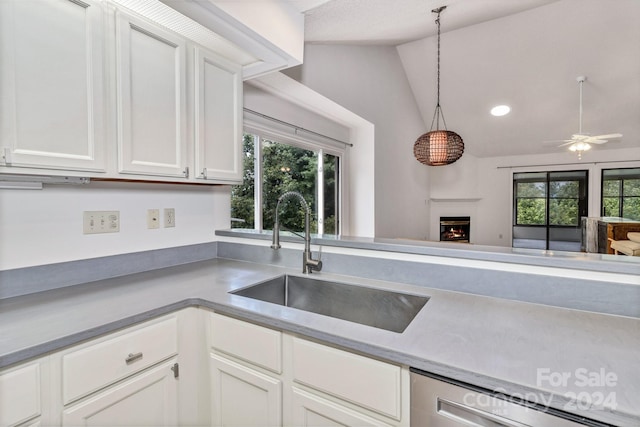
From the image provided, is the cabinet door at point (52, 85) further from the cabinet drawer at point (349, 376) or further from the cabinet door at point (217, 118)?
the cabinet drawer at point (349, 376)

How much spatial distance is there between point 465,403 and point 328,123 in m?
3.34

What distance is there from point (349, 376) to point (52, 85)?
140cm

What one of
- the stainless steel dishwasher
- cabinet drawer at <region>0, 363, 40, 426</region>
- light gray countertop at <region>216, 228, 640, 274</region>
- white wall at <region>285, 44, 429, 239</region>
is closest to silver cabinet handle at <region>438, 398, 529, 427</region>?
the stainless steel dishwasher

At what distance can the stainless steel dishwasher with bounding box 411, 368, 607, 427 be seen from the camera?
67 cm

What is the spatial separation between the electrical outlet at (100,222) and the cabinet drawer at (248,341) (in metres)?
0.73

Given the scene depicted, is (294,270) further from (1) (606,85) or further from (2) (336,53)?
(1) (606,85)

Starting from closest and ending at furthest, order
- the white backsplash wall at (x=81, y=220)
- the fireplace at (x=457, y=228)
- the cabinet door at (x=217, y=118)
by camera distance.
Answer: the white backsplash wall at (x=81, y=220) → the cabinet door at (x=217, y=118) → the fireplace at (x=457, y=228)

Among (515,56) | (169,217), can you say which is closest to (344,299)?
(169,217)

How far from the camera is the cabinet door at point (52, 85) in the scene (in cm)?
100

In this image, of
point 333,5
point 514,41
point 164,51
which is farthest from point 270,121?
point 514,41

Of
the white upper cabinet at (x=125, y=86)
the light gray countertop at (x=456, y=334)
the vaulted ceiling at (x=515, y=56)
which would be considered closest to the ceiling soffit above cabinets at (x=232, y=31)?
the white upper cabinet at (x=125, y=86)

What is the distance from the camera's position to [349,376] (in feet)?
2.99

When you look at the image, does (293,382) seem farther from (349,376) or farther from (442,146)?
(442,146)

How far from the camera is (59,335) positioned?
35.5 inches
